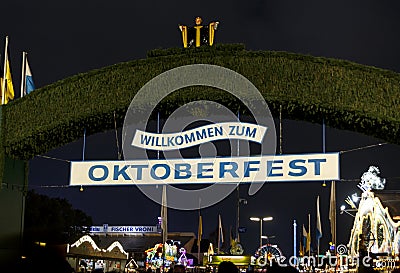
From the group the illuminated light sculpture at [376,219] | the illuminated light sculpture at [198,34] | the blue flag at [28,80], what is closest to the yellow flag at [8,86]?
the blue flag at [28,80]

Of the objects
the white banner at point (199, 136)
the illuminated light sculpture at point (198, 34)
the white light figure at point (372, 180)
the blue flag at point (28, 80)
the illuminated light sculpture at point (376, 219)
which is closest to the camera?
the white banner at point (199, 136)

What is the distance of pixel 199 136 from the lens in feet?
38.2

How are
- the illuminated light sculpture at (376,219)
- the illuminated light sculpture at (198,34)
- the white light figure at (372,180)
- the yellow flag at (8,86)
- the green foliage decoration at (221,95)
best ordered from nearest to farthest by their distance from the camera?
the green foliage decoration at (221,95) < the illuminated light sculpture at (198,34) < the yellow flag at (8,86) < the illuminated light sculpture at (376,219) < the white light figure at (372,180)

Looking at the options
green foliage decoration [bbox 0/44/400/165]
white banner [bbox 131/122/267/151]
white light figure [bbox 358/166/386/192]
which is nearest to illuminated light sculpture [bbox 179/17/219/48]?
green foliage decoration [bbox 0/44/400/165]

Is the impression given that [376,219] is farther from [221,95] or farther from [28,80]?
[28,80]

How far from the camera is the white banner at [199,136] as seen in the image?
11336mm

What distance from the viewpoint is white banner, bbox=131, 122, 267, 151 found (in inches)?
446

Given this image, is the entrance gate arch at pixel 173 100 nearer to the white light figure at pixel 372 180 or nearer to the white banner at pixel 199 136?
the white banner at pixel 199 136

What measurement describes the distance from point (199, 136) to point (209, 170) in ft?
2.21

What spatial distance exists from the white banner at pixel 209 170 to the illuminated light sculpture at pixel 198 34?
2.25m

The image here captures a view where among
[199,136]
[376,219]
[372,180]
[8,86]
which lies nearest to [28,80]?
[8,86]

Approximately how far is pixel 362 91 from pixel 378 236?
1650 cm

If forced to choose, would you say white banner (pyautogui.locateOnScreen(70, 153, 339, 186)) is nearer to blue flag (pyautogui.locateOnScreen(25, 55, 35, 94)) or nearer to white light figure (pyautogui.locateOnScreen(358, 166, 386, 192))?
blue flag (pyautogui.locateOnScreen(25, 55, 35, 94))

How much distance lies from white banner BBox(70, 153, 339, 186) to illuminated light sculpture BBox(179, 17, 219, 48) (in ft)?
7.38
